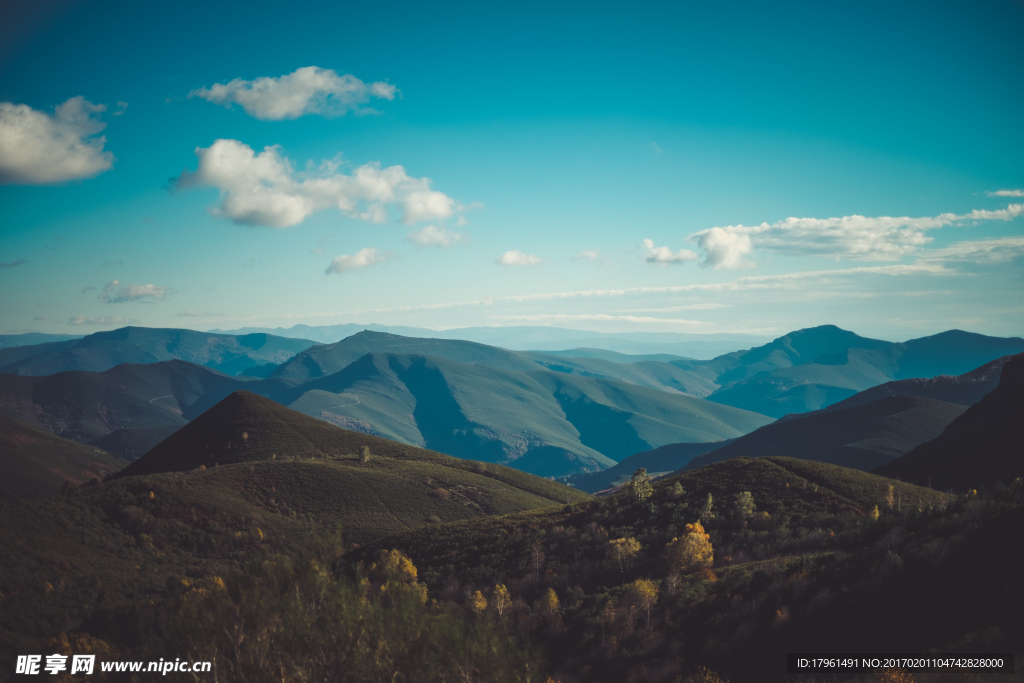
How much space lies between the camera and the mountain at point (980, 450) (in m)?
86.6

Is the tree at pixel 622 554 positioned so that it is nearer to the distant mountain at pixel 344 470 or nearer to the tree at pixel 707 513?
the tree at pixel 707 513

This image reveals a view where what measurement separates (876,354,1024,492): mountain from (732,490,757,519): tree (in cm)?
5440

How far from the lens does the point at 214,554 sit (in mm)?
68438

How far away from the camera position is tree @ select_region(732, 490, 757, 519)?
183 ft

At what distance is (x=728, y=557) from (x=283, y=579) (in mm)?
38024

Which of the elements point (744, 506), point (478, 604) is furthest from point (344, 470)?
point (744, 506)

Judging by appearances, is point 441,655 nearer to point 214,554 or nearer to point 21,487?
point 214,554

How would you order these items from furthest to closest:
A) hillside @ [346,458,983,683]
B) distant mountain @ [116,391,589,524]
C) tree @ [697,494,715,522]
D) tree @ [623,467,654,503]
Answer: distant mountain @ [116,391,589,524], tree @ [623,467,654,503], tree @ [697,494,715,522], hillside @ [346,458,983,683]

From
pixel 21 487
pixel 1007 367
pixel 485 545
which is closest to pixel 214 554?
pixel 485 545

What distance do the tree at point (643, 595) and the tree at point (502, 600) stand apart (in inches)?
388

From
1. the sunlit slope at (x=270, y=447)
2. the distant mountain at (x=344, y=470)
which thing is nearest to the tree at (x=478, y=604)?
the distant mountain at (x=344, y=470)

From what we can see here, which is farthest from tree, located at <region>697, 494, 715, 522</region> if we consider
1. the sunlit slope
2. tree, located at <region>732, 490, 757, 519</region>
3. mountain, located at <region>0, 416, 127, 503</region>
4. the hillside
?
mountain, located at <region>0, 416, 127, 503</region>

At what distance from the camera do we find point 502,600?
41.1 m

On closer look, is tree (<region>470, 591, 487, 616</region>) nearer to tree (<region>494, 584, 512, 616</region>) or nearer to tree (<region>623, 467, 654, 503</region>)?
tree (<region>494, 584, 512, 616</region>)
